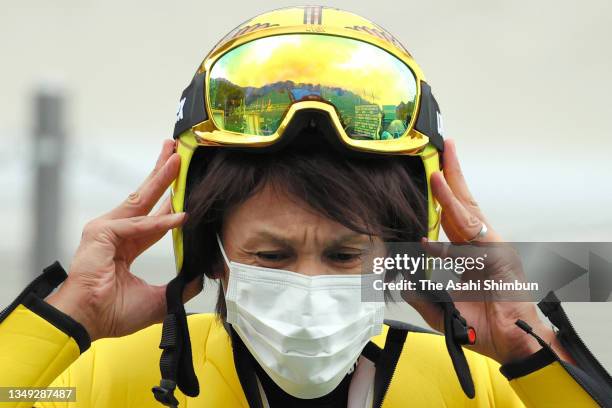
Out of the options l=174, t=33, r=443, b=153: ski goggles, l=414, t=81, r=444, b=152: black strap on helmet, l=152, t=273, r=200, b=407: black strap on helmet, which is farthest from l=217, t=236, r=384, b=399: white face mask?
l=414, t=81, r=444, b=152: black strap on helmet

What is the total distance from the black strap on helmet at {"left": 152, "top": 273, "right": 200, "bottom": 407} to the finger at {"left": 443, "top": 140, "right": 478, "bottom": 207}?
0.91 metres

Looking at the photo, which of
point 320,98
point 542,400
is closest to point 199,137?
point 320,98

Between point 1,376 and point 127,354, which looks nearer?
point 1,376

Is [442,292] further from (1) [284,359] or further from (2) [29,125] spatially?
(2) [29,125]

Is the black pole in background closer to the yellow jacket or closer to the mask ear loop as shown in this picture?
the yellow jacket

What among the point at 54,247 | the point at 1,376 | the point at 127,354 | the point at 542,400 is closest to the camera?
the point at 1,376

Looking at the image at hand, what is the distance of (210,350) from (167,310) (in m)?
0.19

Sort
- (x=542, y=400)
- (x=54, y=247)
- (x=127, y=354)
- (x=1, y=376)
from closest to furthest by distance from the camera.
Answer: (x=1, y=376) → (x=542, y=400) → (x=127, y=354) → (x=54, y=247)

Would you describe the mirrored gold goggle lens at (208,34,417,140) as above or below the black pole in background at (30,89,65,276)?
above

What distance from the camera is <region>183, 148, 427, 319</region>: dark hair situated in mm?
2486

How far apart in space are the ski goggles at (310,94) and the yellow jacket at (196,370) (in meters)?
0.65

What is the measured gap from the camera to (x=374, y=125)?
8.65 ft

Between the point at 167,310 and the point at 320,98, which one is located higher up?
the point at 320,98

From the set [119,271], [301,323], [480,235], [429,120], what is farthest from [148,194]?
[480,235]
